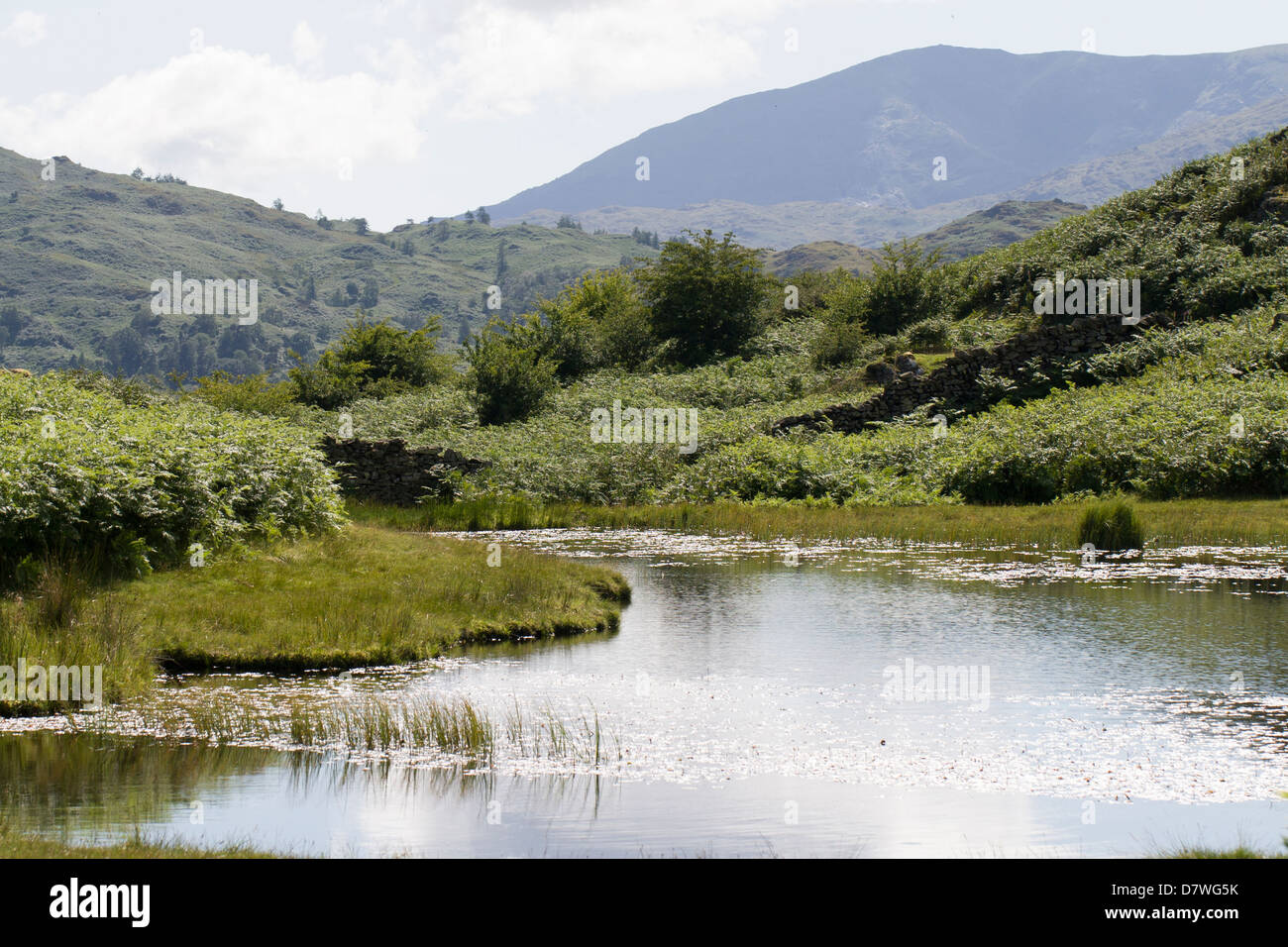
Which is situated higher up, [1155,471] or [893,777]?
[1155,471]

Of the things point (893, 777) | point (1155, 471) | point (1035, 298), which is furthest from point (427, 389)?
point (893, 777)

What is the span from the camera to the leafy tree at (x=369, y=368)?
54.5m

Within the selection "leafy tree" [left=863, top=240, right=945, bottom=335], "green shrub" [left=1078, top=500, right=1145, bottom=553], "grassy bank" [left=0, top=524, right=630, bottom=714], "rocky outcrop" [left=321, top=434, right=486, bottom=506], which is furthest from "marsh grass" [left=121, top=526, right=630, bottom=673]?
"leafy tree" [left=863, top=240, right=945, bottom=335]

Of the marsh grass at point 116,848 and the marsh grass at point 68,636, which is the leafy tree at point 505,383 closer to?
the marsh grass at point 68,636

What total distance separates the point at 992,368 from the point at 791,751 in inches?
1265

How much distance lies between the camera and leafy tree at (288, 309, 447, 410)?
54.5 meters

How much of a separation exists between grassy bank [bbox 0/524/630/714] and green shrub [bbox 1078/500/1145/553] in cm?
1082

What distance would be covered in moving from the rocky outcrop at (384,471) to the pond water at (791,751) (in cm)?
1873

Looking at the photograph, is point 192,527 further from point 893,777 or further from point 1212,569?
point 1212,569

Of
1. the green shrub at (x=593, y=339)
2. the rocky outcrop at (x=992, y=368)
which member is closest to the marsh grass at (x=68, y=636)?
the rocky outcrop at (x=992, y=368)

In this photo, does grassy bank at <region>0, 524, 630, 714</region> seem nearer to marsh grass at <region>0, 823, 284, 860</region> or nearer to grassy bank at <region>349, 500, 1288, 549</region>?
marsh grass at <region>0, 823, 284, 860</region>

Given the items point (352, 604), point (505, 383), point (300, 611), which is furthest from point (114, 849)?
point (505, 383)
